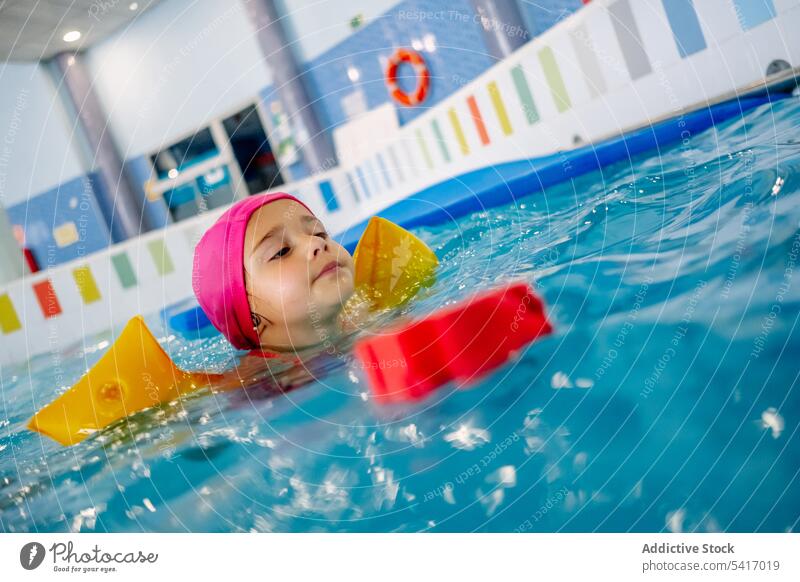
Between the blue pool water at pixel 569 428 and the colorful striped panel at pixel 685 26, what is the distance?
1.72 ft

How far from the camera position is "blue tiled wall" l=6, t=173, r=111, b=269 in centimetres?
339

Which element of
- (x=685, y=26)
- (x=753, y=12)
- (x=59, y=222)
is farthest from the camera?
(x=59, y=222)

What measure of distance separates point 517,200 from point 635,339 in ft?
2.61

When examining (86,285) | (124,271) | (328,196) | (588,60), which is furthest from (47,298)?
(588,60)

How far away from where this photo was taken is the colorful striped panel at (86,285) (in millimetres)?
2041

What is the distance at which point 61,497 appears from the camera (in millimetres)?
580

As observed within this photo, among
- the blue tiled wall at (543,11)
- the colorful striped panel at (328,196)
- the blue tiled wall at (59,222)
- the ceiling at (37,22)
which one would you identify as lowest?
the colorful striped panel at (328,196)

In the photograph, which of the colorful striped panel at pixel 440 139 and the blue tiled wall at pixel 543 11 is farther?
the blue tiled wall at pixel 543 11

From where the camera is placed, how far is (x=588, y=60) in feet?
4.60

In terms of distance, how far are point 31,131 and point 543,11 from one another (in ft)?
5.23

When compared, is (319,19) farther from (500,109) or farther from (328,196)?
(500,109)

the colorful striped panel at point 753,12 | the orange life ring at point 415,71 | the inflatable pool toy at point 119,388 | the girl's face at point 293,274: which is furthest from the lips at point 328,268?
the orange life ring at point 415,71

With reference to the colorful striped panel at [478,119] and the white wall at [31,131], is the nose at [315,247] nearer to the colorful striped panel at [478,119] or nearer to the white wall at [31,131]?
the white wall at [31,131]

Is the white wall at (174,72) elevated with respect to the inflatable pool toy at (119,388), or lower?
elevated
